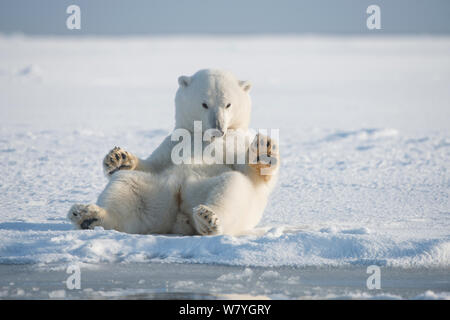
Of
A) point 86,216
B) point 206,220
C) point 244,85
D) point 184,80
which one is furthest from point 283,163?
point 86,216

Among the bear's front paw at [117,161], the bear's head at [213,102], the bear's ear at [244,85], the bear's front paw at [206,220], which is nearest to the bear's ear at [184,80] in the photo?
the bear's head at [213,102]

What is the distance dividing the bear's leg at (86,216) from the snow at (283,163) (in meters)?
0.08

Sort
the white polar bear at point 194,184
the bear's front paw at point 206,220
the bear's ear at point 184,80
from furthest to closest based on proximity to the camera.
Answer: the bear's ear at point 184,80 → the white polar bear at point 194,184 → the bear's front paw at point 206,220

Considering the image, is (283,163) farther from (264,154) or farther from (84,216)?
(84,216)

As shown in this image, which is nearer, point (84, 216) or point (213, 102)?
point (84, 216)

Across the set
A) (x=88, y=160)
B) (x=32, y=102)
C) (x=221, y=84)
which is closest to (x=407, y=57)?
(x=32, y=102)

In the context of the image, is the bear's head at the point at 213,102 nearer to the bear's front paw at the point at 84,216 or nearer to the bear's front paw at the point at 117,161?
the bear's front paw at the point at 117,161

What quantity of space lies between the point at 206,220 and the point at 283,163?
3.19m

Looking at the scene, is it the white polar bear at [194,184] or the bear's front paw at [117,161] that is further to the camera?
the bear's front paw at [117,161]

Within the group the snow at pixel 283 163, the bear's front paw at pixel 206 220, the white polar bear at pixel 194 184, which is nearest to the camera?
the snow at pixel 283 163

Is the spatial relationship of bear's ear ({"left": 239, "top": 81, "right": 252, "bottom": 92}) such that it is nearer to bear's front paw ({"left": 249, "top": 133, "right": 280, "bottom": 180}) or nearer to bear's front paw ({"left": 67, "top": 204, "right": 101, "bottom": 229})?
bear's front paw ({"left": 249, "top": 133, "right": 280, "bottom": 180})

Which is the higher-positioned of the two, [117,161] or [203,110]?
[203,110]

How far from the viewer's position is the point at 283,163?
252 inches

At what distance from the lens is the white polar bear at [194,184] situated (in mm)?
3430
